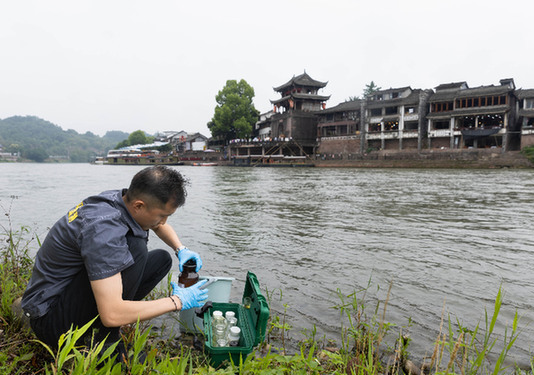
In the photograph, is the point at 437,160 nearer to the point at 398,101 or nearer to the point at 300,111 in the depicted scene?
the point at 398,101

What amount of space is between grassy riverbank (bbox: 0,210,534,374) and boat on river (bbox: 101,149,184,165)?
5647 centimetres

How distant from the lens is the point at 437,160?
107 feet

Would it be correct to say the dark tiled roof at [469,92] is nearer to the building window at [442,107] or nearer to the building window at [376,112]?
the building window at [442,107]

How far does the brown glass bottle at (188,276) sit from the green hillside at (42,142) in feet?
367

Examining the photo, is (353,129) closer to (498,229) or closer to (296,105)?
(296,105)

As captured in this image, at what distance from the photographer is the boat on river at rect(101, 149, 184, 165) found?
195 ft

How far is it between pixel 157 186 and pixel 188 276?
3.33 feet

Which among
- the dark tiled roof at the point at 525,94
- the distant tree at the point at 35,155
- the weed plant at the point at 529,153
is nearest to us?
the weed plant at the point at 529,153

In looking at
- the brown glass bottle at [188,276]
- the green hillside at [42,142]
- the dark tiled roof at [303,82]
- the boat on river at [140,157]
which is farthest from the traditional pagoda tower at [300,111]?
the green hillside at [42,142]

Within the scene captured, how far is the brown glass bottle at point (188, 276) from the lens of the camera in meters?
2.64

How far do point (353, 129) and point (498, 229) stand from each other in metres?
40.1

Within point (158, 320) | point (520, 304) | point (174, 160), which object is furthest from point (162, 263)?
point (174, 160)

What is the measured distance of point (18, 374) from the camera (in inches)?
71.1

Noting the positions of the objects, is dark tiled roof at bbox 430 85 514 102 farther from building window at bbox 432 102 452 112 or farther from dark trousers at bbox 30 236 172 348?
dark trousers at bbox 30 236 172 348
